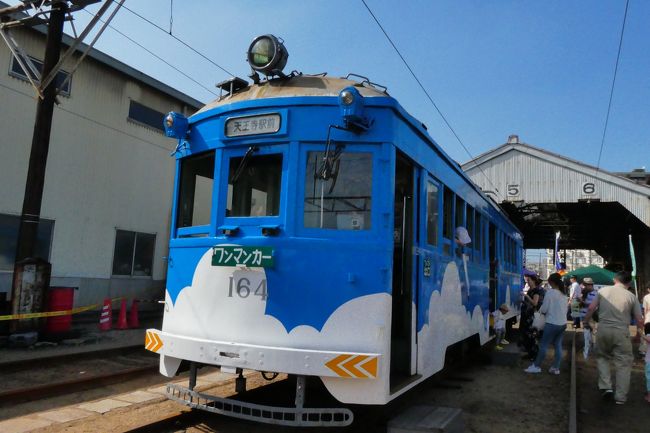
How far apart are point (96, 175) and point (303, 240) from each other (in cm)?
1138

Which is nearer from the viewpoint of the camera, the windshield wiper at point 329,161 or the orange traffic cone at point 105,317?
the windshield wiper at point 329,161

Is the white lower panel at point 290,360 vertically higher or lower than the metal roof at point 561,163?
lower

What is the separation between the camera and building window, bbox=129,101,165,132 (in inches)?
585

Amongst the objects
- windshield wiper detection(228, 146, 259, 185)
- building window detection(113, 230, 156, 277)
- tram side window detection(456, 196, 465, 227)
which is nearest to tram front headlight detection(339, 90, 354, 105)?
windshield wiper detection(228, 146, 259, 185)

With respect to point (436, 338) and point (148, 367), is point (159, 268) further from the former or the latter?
point (436, 338)

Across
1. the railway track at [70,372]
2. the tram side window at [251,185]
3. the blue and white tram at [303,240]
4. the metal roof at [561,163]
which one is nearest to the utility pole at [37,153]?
the railway track at [70,372]

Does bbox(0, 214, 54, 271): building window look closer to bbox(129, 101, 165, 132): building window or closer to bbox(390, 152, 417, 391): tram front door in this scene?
bbox(129, 101, 165, 132): building window

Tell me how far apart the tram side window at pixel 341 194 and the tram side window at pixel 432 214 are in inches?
46.3

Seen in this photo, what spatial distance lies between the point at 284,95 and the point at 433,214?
2007 millimetres

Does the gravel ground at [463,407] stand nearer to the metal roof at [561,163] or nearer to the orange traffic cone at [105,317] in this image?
the orange traffic cone at [105,317]

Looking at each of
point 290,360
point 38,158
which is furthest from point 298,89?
point 38,158

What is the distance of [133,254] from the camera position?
15.0m

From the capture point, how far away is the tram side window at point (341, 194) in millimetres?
4215

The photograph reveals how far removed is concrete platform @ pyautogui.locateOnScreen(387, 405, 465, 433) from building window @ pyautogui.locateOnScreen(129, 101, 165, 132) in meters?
13.0
